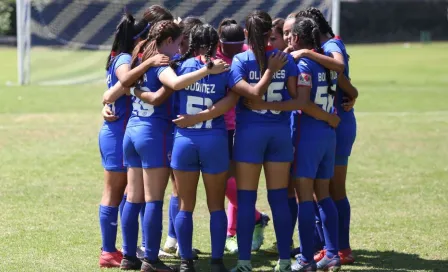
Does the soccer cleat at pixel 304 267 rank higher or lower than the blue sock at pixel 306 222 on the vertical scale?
lower

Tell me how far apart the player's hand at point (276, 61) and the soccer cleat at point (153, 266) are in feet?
5.85

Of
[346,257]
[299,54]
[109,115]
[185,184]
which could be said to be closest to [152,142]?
[185,184]

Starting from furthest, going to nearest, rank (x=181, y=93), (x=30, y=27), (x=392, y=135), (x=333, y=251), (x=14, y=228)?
(x=30, y=27), (x=392, y=135), (x=14, y=228), (x=333, y=251), (x=181, y=93)

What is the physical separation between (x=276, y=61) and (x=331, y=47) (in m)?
0.81

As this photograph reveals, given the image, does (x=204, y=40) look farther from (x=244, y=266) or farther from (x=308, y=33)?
(x=244, y=266)

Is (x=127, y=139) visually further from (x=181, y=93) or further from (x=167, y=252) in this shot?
(x=167, y=252)

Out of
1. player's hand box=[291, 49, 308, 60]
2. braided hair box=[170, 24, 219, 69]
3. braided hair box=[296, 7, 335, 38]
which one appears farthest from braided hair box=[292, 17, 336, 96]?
braided hair box=[170, 24, 219, 69]

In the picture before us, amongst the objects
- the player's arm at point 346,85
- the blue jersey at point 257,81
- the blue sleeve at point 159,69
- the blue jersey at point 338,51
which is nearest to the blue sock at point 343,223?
A: the blue jersey at point 338,51

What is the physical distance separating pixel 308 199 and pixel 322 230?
874 millimetres

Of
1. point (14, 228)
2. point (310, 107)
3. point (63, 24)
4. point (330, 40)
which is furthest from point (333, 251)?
point (63, 24)

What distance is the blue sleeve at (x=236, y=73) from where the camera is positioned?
21.3 ft

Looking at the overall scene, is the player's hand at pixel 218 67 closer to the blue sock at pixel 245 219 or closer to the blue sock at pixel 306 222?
the blue sock at pixel 245 219

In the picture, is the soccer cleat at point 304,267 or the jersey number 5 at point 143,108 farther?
the soccer cleat at point 304,267

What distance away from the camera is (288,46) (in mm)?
7336
